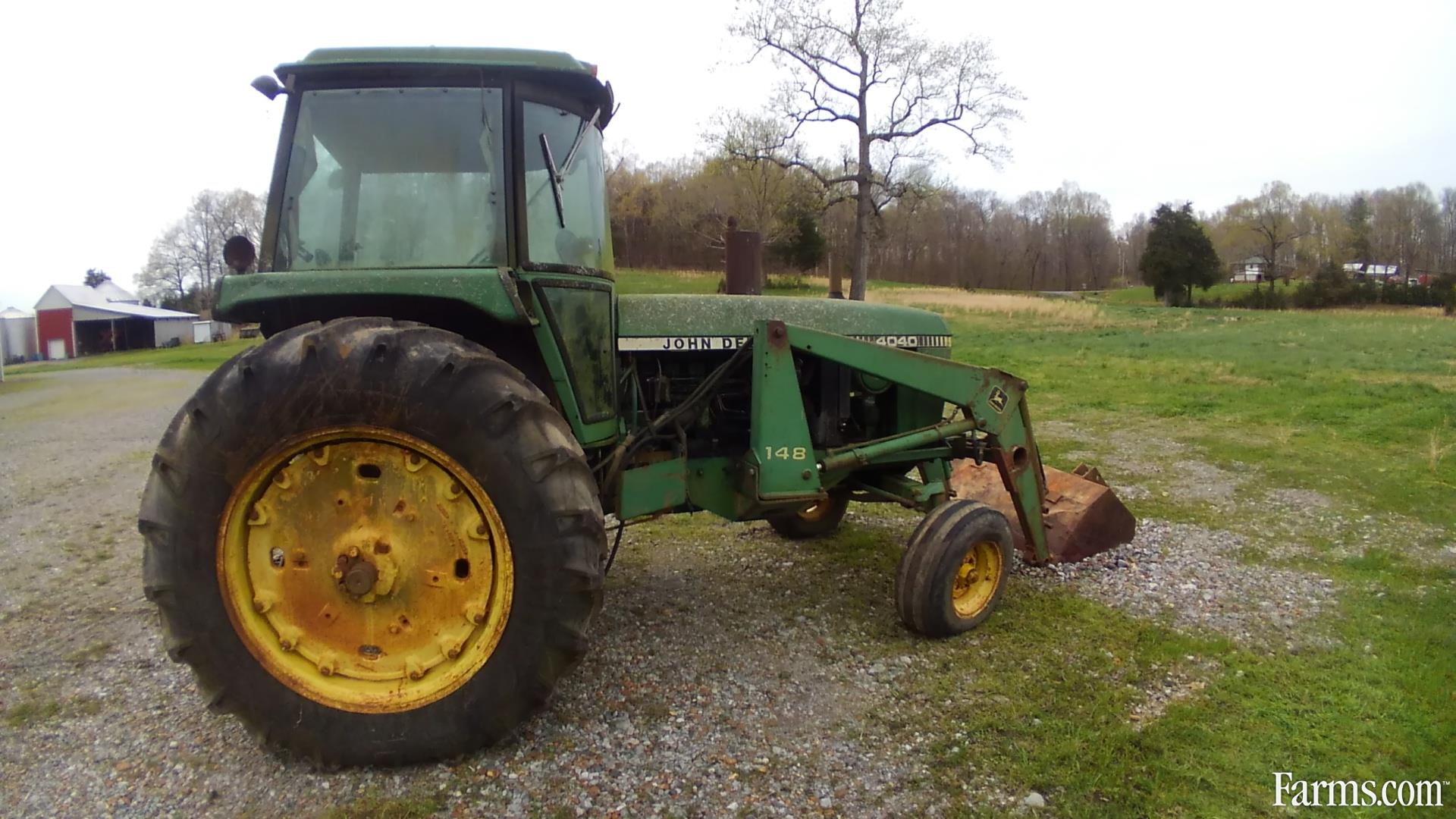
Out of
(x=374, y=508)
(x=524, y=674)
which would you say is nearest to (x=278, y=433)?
(x=374, y=508)

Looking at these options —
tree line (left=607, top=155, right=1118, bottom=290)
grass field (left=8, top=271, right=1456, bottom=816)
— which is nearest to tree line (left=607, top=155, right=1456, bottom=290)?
tree line (left=607, top=155, right=1118, bottom=290)

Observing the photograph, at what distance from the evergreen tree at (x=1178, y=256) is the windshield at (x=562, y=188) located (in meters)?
52.3

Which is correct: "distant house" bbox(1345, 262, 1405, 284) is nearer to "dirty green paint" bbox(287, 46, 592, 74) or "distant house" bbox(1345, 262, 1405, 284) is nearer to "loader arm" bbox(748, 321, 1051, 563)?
"loader arm" bbox(748, 321, 1051, 563)

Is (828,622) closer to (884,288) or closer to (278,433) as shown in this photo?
(278,433)

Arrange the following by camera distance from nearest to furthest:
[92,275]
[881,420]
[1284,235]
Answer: [881,420], [1284,235], [92,275]

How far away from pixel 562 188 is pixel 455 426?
3.98 ft

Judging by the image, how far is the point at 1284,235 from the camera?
6259 cm

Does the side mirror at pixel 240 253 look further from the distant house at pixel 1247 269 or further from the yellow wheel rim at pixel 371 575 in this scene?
the distant house at pixel 1247 269

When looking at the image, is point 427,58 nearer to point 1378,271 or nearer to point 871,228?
point 871,228

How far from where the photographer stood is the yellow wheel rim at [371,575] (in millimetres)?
2727

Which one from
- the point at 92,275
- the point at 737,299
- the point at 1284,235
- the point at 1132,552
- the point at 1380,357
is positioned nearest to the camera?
the point at 737,299

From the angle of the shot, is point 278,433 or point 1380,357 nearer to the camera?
point 278,433

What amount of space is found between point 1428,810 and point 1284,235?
2902 inches

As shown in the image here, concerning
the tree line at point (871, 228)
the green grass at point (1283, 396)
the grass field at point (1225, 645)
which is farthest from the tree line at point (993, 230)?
the grass field at point (1225, 645)
